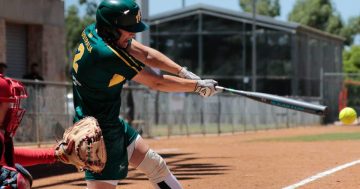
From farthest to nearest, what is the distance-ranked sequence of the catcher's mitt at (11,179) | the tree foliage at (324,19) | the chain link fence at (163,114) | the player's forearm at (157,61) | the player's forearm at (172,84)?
1. the tree foliage at (324,19)
2. the chain link fence at (163,114)
3. the player's forearm at (157,61)
4. the player's forearm at (172,84)
5. the catcher's mitt at (11,179)

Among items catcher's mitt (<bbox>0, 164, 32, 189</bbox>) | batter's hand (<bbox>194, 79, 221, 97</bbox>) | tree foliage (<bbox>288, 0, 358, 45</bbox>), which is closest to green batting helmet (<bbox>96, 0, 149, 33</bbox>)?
batter's hand (<bbox>194, 79, 221, 97</bbox>)

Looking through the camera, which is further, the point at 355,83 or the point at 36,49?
the point at 355,83

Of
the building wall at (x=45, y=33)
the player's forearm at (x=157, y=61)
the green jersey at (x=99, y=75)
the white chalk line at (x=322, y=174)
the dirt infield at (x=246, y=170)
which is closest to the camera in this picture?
the green jersey at (x=99, y=75)

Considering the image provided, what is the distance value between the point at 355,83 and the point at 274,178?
1219 inches

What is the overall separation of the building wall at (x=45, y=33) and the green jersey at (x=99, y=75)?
15.5m

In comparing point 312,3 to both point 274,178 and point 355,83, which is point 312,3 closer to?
point 355,83

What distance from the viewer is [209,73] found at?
43406mm

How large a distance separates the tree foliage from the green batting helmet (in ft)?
222

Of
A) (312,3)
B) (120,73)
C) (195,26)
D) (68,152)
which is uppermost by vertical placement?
(312,3)

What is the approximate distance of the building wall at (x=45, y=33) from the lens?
843 inches

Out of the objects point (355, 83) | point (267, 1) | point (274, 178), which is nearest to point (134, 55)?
point (274, 178)

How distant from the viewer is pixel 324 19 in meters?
73.2

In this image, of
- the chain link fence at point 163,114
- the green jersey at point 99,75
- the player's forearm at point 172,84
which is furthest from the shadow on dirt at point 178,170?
the green jersey at point 99,75

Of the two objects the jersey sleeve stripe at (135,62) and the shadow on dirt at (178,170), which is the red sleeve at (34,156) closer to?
the jersey sleeve stripe at (135,62)
